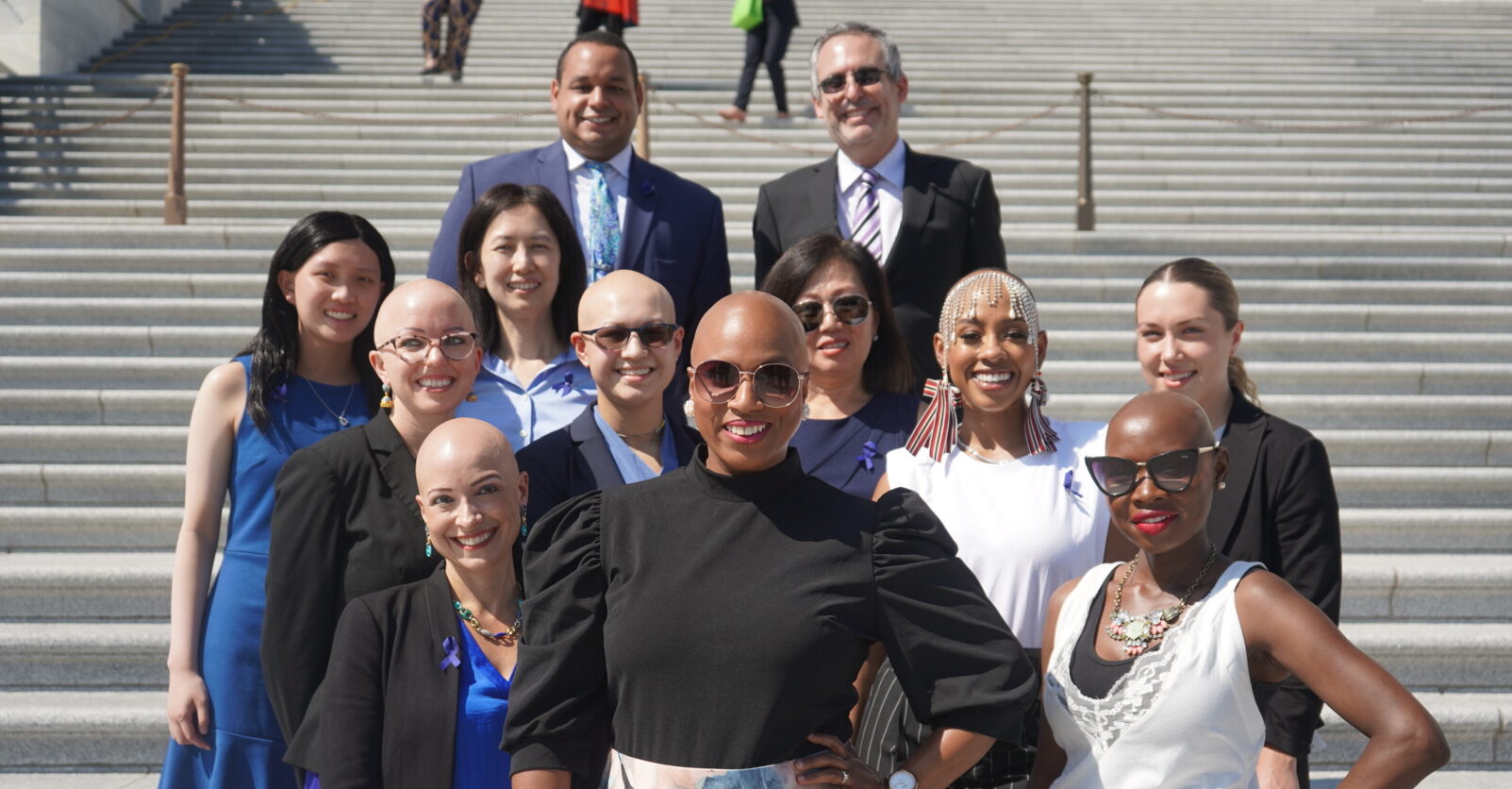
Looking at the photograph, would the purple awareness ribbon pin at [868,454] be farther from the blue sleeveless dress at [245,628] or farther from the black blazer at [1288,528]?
the blue sleeveless dress at [245,628]

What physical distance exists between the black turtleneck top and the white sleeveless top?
0.36 metres

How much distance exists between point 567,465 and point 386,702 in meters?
0.61

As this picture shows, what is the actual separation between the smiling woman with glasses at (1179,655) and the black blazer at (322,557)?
4.33ft

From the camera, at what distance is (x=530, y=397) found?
3291 mm

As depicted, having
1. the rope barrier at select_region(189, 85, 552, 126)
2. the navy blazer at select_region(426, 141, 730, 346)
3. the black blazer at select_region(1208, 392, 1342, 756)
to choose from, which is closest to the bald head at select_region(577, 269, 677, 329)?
the navy blazer at select_region(426, 141, 730, 346)

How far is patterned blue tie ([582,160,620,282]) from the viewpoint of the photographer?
13.1 feet

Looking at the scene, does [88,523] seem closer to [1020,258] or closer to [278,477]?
[278,477]

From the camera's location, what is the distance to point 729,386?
6.74ft

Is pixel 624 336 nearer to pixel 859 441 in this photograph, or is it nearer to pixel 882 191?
pixel 859 441

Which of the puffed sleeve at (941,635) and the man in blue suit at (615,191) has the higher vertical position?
the man in blue suit at (615,191)

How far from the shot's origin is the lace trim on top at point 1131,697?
2.31 m

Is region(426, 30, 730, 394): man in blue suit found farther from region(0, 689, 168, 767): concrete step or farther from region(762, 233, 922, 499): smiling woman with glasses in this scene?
region(0, 689, 168, 767): concrete step

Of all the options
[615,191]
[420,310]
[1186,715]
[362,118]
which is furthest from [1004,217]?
[1186,715]

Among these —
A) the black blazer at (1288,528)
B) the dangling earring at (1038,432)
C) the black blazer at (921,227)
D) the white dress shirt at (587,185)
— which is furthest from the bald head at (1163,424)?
the white dress shirt at (587,185)
